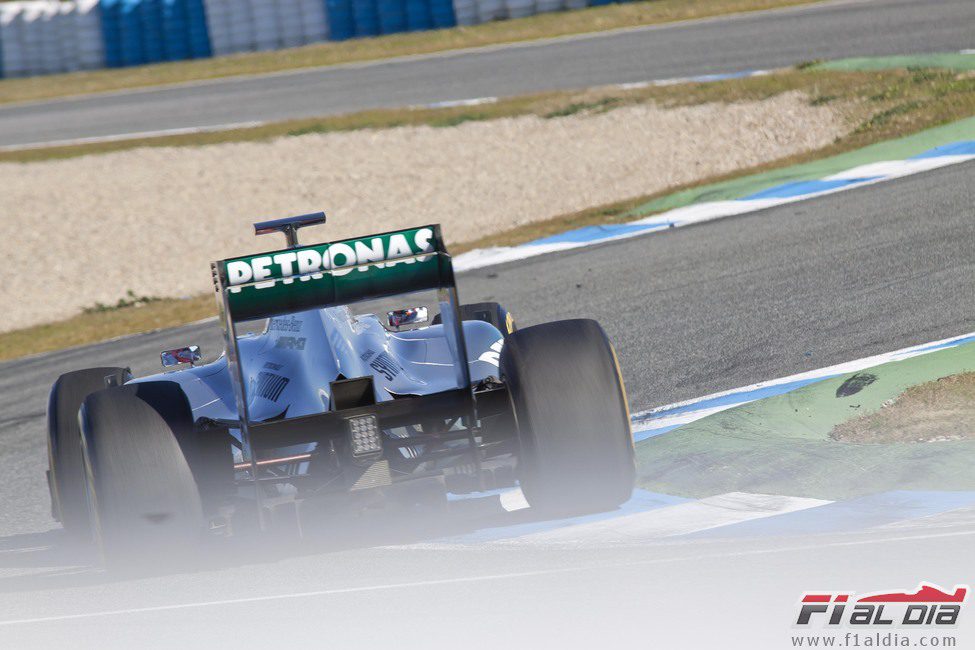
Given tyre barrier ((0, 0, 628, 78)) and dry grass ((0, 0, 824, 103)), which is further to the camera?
tyre barrier ((0, 0, 628, 78))

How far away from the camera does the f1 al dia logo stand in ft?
12.6

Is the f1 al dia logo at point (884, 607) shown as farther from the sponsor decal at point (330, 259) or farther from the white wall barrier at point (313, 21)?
the white wall barrier at point (313, 21)

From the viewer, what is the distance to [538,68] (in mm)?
23453

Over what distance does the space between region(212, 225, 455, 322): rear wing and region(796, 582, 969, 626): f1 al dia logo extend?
2.00 meters

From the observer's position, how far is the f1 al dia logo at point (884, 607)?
3836 millimetres

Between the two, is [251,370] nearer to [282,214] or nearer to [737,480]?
[737,480]

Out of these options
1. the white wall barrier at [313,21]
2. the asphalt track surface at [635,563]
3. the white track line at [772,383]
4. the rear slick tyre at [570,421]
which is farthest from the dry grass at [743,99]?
the white wall barrier at [313,21]

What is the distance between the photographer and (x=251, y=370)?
5.89 metres

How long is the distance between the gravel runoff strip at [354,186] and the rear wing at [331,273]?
10335 mm

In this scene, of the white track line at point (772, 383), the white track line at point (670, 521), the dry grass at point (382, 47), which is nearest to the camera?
the white track line at point (670, 521)

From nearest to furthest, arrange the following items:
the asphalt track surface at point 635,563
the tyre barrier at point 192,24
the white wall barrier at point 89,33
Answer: the asphalt track surface at point 635,563, the tyre barrier at point 192,24, the white wall barrier at point 89,33

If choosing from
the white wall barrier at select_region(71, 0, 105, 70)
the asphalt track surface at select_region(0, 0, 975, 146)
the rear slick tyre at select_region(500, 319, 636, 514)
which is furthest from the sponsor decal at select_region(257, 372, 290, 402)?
the white wall barrier at select_region(71, 0, 105, 70)

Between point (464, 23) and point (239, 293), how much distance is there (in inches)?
976

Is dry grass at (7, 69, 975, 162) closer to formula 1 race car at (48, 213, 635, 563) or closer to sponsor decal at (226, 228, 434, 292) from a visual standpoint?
formula 1 race car at (48, 213, 635, 563)
